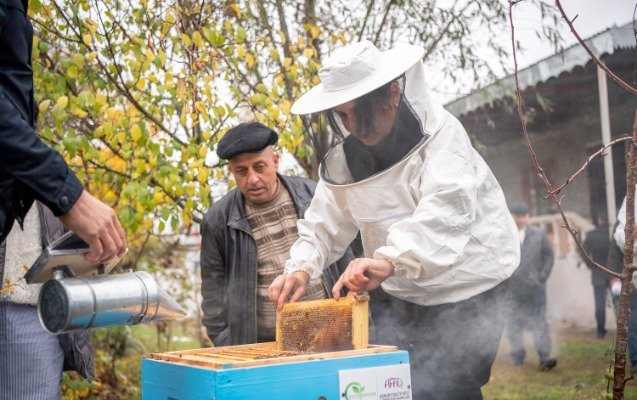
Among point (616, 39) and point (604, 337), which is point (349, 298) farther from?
point (604, 337)

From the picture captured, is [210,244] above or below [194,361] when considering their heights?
above

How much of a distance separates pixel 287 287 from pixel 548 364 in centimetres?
549

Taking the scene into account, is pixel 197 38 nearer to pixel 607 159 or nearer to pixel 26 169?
pixel 26 169

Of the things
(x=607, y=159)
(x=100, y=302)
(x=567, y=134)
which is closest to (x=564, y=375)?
(x=607, y=159)

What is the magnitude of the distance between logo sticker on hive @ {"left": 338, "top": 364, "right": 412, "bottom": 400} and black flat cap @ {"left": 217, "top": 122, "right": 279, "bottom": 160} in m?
1.91

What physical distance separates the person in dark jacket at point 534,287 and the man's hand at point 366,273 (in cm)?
510

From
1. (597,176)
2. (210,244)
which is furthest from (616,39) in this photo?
(210,244)

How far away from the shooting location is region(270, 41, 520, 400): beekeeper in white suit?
2.50m

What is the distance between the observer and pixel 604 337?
8445 millimetres

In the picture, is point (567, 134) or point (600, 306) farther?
point (567, 134)

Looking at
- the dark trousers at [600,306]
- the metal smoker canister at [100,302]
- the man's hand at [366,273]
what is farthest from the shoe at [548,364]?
the metal smoker canister at [100,302]

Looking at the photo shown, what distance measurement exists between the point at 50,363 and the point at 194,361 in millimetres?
1236

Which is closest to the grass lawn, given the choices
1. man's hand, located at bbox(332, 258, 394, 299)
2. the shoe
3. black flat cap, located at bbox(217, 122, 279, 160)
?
the shoe

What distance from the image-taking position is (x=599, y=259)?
7.62 metres
